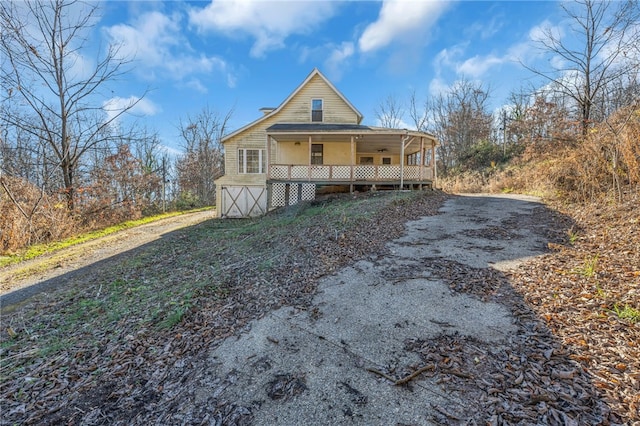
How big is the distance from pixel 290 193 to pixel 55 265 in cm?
979

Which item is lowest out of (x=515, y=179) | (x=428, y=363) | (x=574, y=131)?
(x=428, y=363)

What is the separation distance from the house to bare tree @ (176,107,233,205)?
15696 millimetres

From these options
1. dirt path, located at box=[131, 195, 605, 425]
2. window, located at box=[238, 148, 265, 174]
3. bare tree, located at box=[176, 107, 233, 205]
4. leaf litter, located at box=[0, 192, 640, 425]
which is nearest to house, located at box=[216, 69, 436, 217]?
window, located at box=[238, 148, 265, 174]

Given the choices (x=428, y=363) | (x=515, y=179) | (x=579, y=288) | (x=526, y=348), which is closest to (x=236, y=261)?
(x=428, y=363)

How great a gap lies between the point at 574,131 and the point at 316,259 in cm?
1657

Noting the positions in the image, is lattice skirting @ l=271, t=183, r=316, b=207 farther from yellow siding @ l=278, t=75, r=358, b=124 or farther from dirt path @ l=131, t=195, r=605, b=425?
dirt path @ l=131, t=195, r=605, b=425

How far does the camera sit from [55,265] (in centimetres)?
859

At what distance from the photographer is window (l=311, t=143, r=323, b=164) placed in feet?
55.5

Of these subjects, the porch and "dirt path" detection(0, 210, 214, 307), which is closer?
"dirt path" detection(0, 210, 214, 307)

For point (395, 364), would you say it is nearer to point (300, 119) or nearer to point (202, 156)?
point (300, 119)

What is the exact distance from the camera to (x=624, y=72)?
10.8 m

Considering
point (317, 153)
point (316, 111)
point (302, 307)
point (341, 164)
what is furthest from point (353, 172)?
point (302, 307)

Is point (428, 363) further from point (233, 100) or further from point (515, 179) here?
point (233, 100)

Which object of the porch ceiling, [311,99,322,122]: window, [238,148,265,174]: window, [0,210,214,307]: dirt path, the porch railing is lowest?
[0,210,214,307]: dirt path
